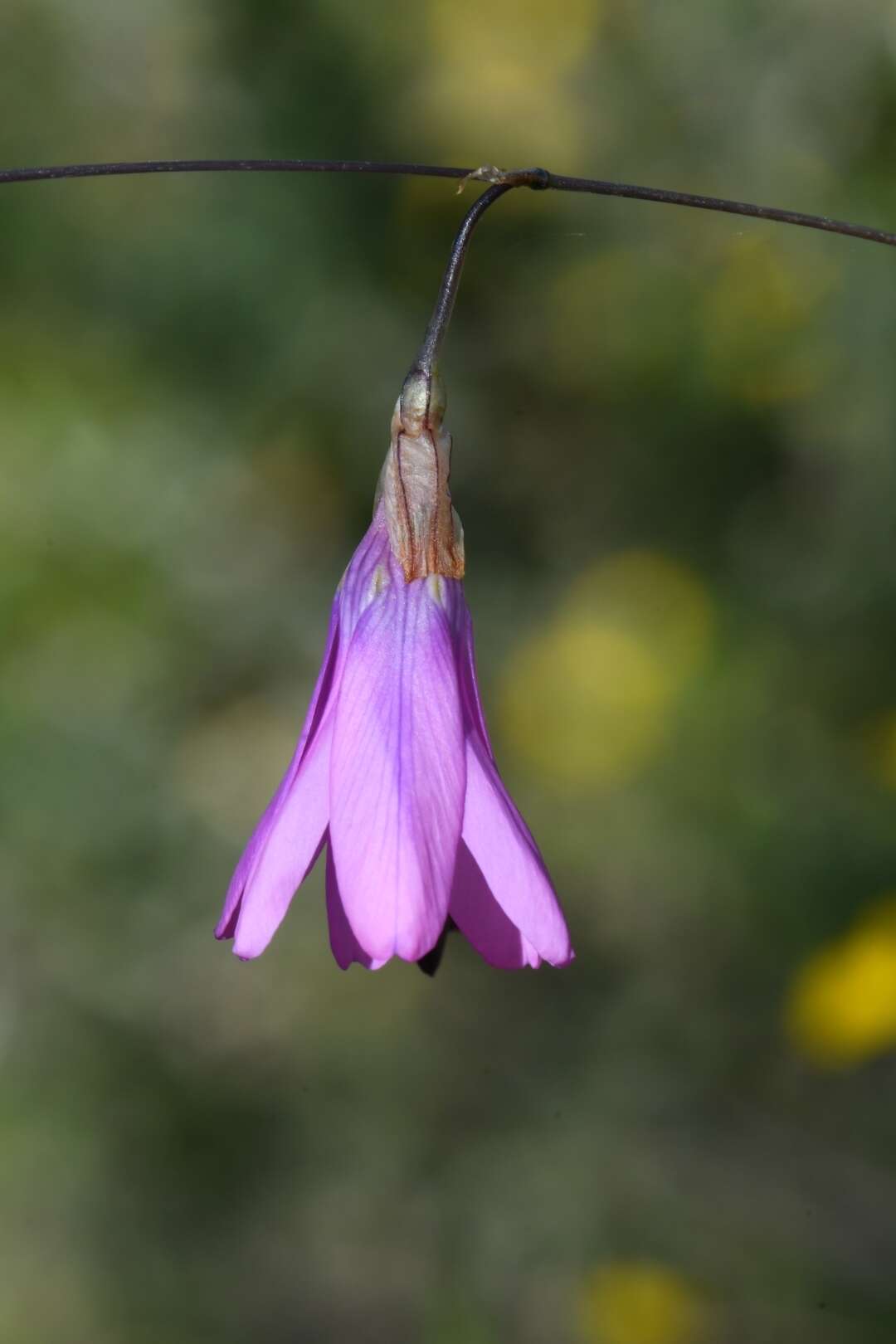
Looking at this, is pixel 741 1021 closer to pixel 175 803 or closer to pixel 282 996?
pixel 282 996

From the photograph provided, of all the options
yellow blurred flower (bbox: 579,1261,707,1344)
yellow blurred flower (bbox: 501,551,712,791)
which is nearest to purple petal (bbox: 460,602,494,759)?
yellow blurred flower (bbox: 501,551,712,791)

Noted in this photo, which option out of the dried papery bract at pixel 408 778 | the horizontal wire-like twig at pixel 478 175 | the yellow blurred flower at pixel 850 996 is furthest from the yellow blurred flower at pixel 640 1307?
the horizontal wire-like twig at pixel 478 175

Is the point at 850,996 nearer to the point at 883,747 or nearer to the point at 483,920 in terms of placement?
the point at 883,747

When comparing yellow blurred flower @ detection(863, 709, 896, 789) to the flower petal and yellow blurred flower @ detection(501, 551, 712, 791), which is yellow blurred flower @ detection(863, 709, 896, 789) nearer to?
yellow blurred flower @ detection(501, 551, 712, 791)

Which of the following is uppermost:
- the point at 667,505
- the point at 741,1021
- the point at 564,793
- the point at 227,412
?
the point at 227,412

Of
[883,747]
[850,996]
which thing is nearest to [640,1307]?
[850,996]

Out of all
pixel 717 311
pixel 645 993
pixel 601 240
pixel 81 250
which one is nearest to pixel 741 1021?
pixel 645 993

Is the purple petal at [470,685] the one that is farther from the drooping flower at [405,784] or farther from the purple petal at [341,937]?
the purple petal at [341,937]
